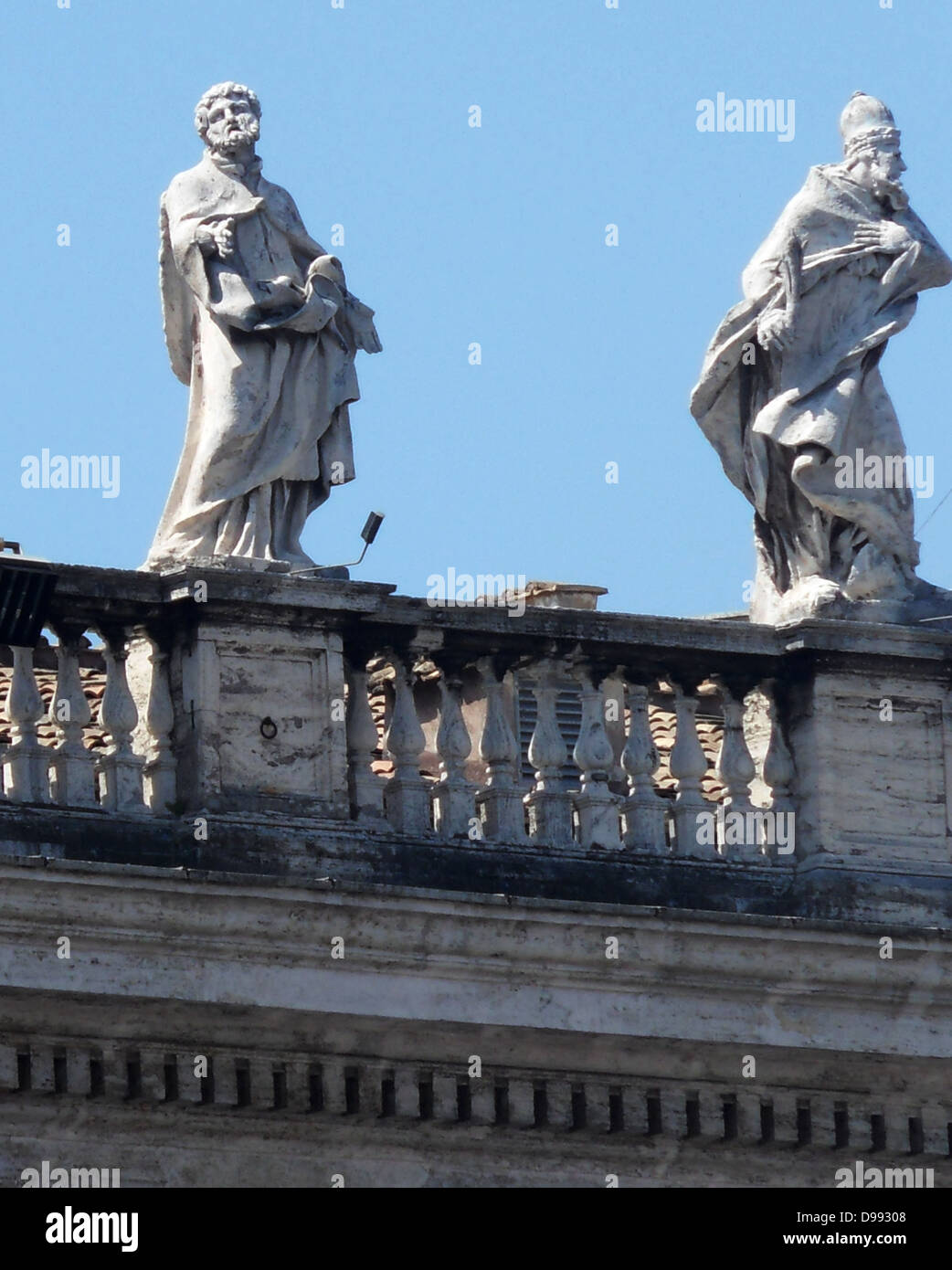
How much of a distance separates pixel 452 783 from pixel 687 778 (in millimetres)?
1194

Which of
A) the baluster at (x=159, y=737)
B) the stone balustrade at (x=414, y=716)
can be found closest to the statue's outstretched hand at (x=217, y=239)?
the stone balustrade at (x=414, y=716)

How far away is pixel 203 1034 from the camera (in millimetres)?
20500

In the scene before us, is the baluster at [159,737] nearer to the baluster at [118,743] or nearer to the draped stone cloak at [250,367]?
the baluster at [118,743]

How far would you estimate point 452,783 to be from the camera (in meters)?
21.6

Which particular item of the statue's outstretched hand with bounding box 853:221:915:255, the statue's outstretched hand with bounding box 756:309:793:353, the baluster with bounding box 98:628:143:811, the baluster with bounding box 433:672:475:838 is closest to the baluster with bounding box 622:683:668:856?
the baluster with bounding box 433:672:475:838

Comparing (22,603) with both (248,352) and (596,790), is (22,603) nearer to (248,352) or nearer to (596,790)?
(248,352)

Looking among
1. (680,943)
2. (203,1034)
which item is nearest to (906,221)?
(680,943)

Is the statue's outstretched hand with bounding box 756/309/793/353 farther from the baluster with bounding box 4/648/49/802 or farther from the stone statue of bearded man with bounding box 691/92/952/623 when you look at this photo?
the baluster with bounding box 4/648/49/802

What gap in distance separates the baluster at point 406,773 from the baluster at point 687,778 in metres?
1.20

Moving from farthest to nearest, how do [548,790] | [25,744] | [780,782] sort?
1. [780,782]
2. [548,790]
3. [25,744]

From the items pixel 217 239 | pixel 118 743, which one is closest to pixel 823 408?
pixel 217 239
